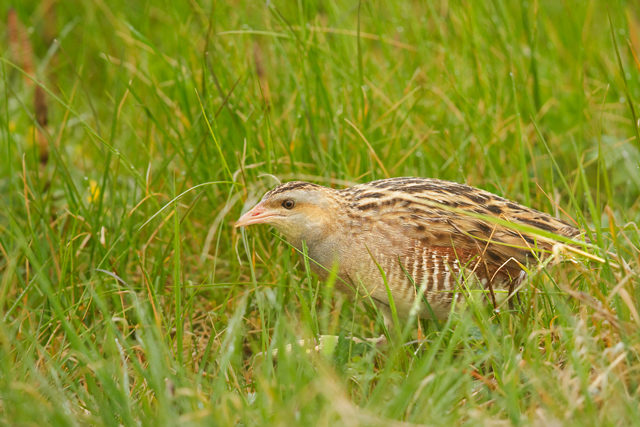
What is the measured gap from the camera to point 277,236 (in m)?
4.00

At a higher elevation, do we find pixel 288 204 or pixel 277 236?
pixel 288 204

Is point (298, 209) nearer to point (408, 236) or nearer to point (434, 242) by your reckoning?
point (408, 236)

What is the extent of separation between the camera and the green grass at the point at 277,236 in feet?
9.38

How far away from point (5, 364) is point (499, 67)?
→ 3.85m

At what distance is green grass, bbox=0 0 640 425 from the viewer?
2859 millimetres

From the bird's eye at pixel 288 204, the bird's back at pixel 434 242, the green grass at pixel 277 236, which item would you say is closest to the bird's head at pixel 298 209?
the bird's eye at pixel 288 204

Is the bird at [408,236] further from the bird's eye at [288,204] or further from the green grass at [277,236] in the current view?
the green grass at [277,236]

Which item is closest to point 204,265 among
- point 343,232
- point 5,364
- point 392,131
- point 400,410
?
point 343,232

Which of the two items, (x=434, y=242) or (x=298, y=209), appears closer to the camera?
(x=434, y=242)

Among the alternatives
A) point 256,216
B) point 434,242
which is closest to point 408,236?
point 434,242

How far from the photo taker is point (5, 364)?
2893mm

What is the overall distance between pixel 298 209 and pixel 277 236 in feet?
0.55

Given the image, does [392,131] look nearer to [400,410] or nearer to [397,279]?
[397,279]

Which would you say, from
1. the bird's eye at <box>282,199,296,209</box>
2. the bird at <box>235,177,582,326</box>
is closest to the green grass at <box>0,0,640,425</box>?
the bird at <box>235,177,582,326</box>
